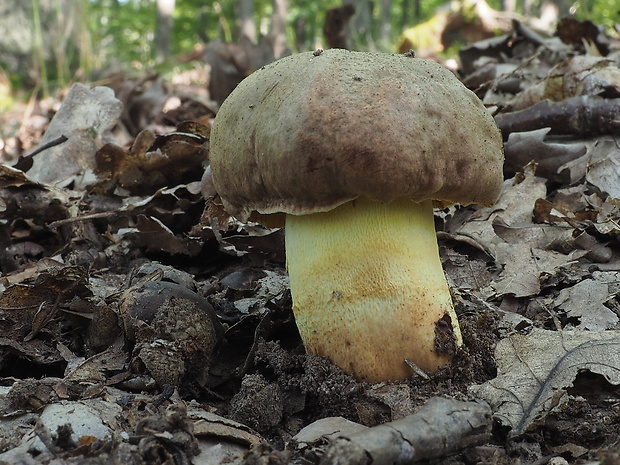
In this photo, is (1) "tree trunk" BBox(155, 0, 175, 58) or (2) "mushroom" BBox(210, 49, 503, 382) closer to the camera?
(2) "mushroom" BBox(210, 49, 503, 382)

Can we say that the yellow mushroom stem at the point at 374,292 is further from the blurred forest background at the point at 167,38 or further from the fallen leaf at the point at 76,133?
the blurred forest background at the point at 167,38

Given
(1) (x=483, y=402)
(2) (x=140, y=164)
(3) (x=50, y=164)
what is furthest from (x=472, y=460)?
(3) (x=50, y=164)

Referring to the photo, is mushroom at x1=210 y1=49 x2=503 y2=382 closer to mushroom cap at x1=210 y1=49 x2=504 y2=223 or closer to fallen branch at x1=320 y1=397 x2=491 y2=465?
mushroom cap at x1=210 y1=49 x2=504 y2=223

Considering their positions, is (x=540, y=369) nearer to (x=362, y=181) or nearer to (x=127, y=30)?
(x=362, y=181)

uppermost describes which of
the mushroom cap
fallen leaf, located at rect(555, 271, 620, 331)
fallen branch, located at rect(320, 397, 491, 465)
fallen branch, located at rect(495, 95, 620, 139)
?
the mushroom cap

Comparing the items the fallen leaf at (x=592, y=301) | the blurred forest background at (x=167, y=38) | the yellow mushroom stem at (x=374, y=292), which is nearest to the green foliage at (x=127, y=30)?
the blurred forest background at (x=167, y=38)

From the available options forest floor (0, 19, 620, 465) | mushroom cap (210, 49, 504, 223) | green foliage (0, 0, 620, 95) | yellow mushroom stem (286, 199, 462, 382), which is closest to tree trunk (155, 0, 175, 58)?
green foliage (0, 0, 620, 95)
